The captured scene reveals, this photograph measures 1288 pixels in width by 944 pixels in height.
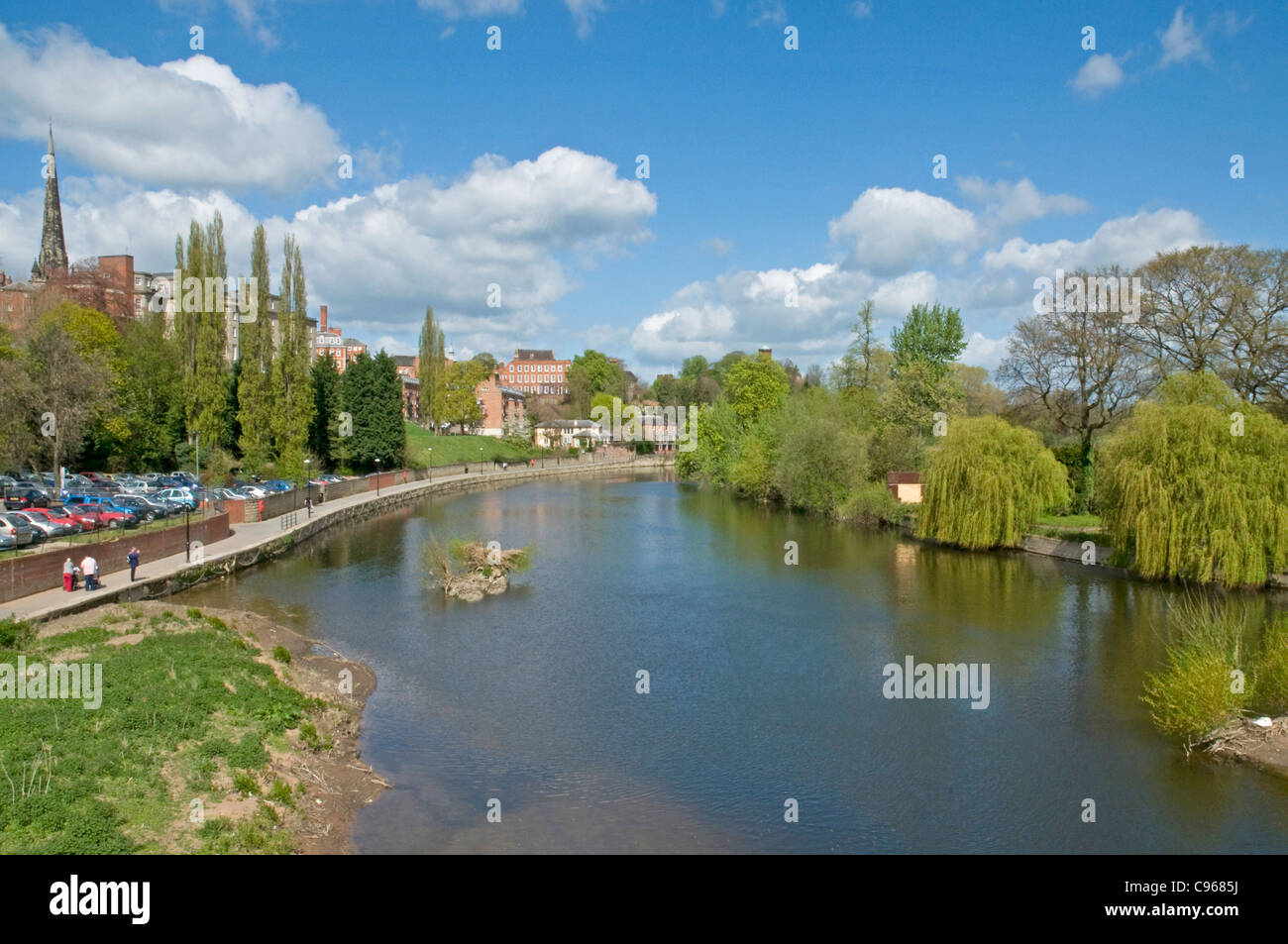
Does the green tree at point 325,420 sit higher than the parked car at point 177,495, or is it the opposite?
the green tree at point 325,420

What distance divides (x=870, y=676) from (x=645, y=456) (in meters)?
92.3

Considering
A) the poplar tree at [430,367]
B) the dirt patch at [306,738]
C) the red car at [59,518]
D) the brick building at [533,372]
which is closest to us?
the dirt patch at [306,738]

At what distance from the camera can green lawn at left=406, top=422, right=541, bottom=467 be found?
78.2 metres

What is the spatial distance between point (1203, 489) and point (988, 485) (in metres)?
9.47

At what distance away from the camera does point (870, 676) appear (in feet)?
65.0

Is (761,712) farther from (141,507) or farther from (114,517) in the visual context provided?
(141,507)

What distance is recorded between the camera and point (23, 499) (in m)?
32.6

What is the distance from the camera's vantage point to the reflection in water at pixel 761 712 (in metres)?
12.9

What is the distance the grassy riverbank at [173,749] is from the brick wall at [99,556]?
313 cm

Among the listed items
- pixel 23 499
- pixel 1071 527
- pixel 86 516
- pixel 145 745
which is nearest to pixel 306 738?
pixel 145 745

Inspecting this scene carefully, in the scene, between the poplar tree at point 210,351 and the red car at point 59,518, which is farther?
the poplar tree at point 210,351

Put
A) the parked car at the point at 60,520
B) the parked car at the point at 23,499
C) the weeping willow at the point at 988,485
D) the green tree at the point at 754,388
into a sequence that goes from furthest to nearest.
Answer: the green tree at the point at 754,388, the weeping willow at the point at 988,485, the parked car at the point at 23,499, the parked car at the point at 60,520

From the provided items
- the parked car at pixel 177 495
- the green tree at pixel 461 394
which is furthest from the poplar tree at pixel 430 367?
the parked car at pixel 177 495

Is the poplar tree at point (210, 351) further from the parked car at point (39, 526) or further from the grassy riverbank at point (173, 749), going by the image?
the grassy riverbank at point (173, 749)
